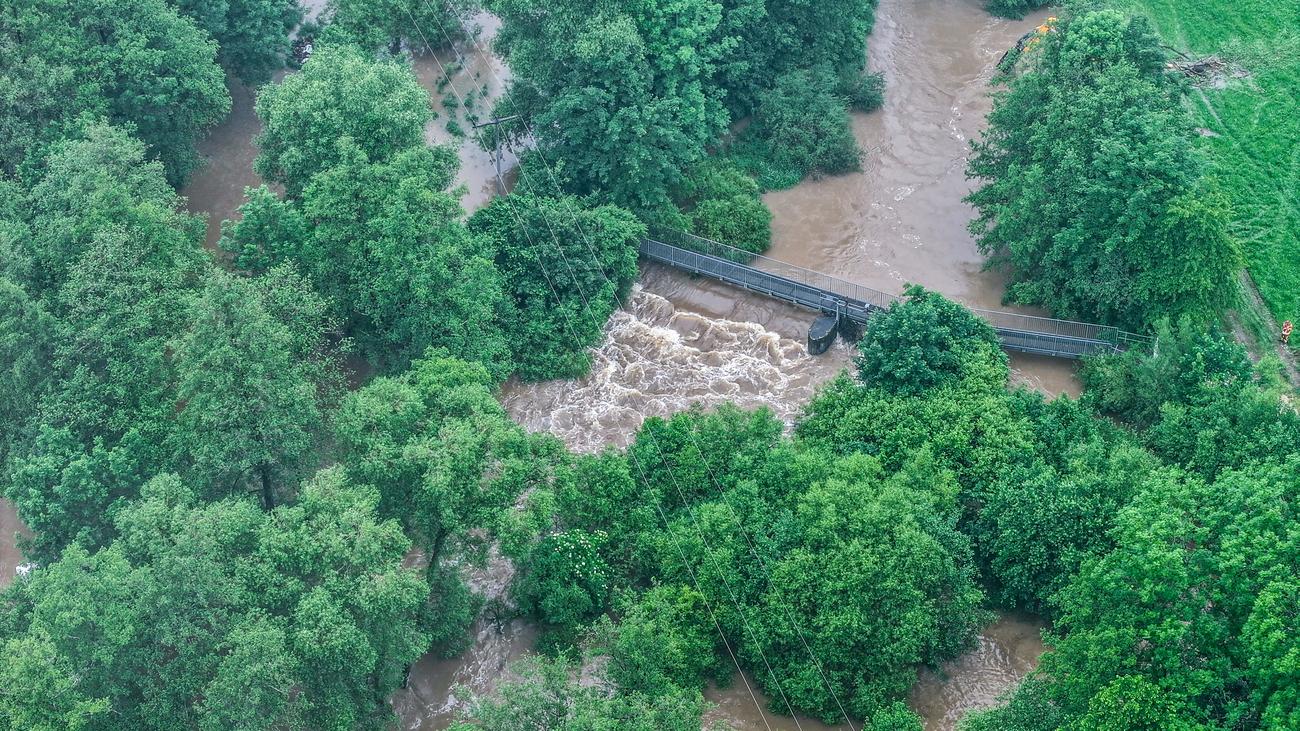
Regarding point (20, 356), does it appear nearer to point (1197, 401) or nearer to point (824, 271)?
point (824, 271)

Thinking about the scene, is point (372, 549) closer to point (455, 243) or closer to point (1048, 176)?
point (455, 243)

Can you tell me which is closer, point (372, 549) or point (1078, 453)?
point (372, 549)

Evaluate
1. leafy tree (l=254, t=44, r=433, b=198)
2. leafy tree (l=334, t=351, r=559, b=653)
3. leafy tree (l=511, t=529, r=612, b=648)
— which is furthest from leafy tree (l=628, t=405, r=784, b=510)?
leafy tree (l=254, t=44, r=433, b=198)

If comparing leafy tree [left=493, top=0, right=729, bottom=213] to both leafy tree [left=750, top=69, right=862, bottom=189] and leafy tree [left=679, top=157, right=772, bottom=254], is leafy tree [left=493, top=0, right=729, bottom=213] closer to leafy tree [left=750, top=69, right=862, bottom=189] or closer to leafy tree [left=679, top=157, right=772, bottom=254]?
leafy tree [left=679, top=157, right=772, bottom=254]

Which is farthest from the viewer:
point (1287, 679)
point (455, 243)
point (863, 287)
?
point (863, 287)

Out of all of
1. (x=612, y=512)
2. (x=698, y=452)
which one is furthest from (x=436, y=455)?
(x=698, y=452)

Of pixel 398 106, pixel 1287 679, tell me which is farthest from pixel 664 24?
pixel 1287 679

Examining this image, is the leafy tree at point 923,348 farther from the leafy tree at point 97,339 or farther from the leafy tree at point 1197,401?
the leafy tree at point 97,339
